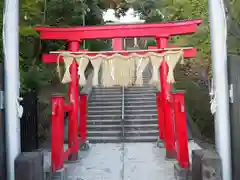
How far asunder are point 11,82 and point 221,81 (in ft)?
7.82

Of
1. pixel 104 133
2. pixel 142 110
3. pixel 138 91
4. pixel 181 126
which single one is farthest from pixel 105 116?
pixel 181 126

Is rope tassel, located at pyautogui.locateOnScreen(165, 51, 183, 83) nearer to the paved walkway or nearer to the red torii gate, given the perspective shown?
the red torii gate

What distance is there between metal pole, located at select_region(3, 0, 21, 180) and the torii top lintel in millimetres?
3440

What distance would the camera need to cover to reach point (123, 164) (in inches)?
273

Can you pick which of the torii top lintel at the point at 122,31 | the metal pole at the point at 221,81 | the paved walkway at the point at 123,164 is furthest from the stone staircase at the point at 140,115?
the metal pole at the point at 221,81

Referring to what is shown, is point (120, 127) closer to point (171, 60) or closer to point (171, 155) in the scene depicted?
point (171, 155)

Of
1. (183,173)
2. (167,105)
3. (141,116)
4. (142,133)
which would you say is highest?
(167,105)

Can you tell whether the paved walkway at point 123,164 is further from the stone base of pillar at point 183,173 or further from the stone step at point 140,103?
the stone step at point 140,103

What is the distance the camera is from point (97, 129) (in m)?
10.5

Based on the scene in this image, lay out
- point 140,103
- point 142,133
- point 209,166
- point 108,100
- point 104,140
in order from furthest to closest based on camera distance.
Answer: point 108,100 → point 140,103 → point 142,133 → point 104,140 → point 209,166

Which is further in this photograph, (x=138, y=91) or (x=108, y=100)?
(x=138, y=91)

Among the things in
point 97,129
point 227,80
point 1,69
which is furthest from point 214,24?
point 97,129

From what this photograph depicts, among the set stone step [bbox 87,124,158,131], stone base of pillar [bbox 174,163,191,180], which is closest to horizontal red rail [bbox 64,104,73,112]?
stone base of pillar [bbox 174,163,191,180]

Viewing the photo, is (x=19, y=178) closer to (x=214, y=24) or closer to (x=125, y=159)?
(x=214, y=24)
